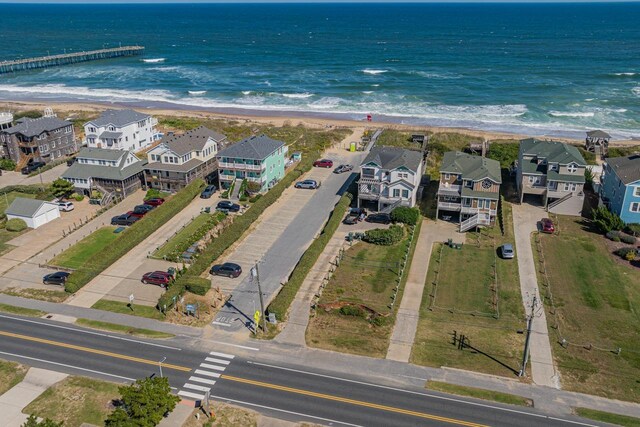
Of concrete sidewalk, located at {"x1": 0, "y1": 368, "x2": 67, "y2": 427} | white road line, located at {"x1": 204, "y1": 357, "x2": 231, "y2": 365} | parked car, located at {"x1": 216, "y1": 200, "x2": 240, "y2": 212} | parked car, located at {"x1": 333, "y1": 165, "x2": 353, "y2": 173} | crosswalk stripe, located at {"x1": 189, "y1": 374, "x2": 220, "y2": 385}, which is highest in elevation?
parked car, located at {"x1": 333, "y1": 165, "x2": 353, "y2": 173}

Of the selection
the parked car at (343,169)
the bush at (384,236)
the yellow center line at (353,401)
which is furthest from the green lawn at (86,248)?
the parked car at (343,169)

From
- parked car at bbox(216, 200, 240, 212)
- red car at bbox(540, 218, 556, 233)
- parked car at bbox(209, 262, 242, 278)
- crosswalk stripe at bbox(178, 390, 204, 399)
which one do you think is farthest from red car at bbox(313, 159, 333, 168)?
crosswalk stripe at bbox(178, 390, 204, 399)

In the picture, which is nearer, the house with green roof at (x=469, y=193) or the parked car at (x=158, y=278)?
the parked car at (x=158, y=278)

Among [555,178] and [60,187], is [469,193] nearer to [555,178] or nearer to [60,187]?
[555,178]

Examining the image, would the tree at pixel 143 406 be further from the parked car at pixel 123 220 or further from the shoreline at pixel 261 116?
the shoreline at pixel 261 116

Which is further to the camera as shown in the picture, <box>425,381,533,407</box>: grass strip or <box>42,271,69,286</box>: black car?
<box>42,271,69,286</box>: black car

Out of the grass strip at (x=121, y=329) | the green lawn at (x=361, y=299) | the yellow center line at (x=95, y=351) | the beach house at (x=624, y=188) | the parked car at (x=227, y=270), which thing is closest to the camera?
the yellow center line at (x=95, y=351)

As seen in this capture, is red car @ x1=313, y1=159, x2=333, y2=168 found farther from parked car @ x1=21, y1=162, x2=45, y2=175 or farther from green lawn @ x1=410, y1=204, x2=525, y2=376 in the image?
parked car @ x1=21, y1=162, x2=45, y2=175
